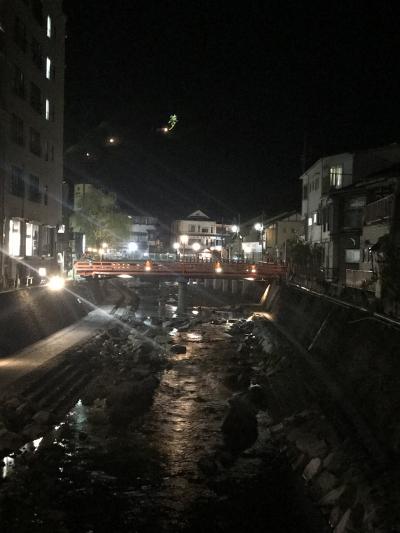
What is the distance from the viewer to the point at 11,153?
98.8 feet

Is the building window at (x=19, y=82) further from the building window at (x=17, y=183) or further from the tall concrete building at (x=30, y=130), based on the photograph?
the building window at (x=17, y=183)

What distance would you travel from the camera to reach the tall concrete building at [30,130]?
95.4ft

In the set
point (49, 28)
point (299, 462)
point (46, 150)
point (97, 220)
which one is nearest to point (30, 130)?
point (46, 150)

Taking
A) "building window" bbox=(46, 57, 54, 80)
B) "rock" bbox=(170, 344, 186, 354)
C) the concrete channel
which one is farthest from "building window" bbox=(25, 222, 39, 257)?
"rock" bbox=(170, 344, 186, 354)

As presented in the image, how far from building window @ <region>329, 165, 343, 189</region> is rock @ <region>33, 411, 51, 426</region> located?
32.3m

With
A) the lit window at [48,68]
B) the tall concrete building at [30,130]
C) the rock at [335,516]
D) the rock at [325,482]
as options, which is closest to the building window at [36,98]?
the tall concrete building at [30,130]

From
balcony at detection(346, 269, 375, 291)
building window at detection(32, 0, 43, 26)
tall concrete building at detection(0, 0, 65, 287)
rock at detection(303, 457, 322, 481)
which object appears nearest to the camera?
rock at detection(303, 457, 322, 481)

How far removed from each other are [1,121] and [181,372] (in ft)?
58.8

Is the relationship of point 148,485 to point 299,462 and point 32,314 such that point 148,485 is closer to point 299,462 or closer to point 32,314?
point 299,462

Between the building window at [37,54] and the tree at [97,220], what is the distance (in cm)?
2283

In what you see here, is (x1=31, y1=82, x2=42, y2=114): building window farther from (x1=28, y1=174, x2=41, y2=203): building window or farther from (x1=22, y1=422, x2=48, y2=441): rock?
(x1=22, y1=422, x2=48, y2=441): rock

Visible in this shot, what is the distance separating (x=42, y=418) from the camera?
15.7 meters

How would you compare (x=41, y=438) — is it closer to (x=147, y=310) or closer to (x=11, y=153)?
(x=11, y=153)

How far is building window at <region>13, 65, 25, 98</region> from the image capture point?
3049 centimetres
